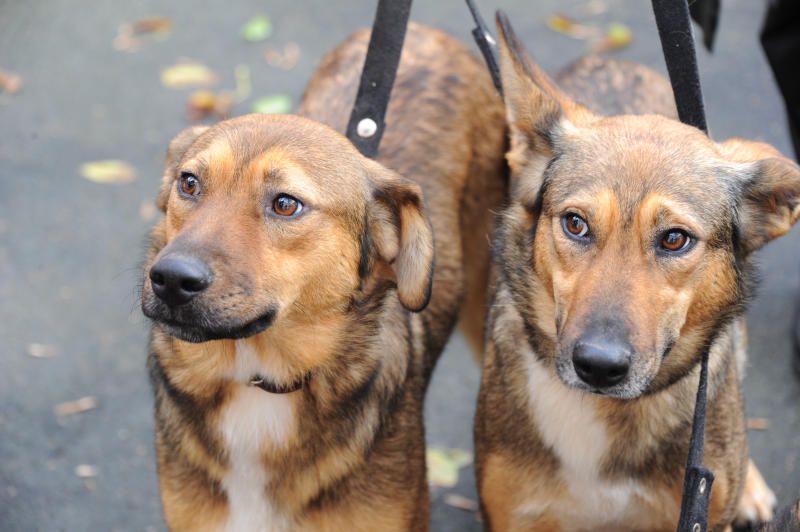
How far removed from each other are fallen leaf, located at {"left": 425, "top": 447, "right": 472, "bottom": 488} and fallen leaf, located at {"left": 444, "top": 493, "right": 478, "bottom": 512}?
0.06 m

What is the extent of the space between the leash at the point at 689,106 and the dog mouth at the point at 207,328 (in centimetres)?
142

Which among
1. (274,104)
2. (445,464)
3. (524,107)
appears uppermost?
(524,107)

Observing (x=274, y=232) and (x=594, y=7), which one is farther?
(x=594, y=7)

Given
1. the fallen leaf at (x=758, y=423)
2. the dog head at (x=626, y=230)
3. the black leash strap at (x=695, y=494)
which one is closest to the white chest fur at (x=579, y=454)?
the dog head at (x=626, y=230)

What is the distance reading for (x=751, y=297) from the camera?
3.75m

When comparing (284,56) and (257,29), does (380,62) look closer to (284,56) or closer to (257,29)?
(284,56)

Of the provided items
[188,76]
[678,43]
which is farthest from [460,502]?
[188,76]

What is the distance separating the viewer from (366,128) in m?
4.21

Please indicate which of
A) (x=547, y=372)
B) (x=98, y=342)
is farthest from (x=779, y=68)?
(x=98, y=342)

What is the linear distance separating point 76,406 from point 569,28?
185 inches

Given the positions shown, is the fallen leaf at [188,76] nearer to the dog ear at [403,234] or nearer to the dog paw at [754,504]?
the dog ear at [403,234]

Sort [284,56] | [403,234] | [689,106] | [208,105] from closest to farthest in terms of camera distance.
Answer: [403,234] → [689,106] → [208,105] → [284,56]

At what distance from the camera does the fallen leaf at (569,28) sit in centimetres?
816

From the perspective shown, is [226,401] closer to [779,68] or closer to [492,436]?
[492,436]
